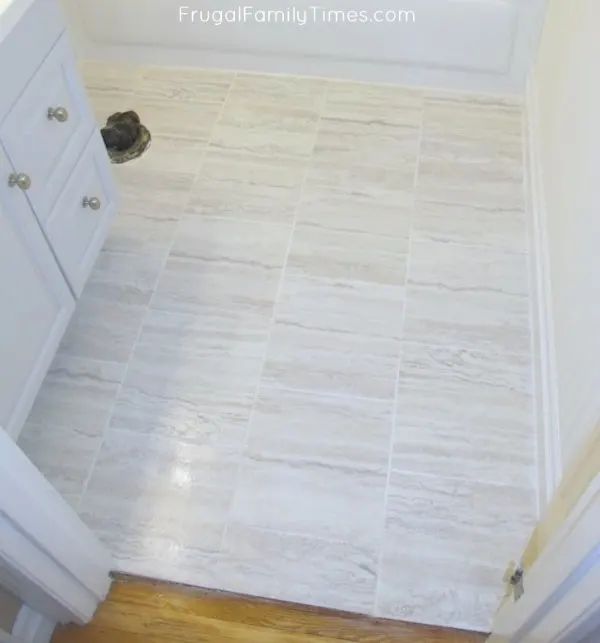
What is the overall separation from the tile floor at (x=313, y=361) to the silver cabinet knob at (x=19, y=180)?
0.50 meters

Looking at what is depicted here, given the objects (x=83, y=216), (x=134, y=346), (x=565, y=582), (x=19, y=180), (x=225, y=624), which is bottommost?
(x=225, y=624)

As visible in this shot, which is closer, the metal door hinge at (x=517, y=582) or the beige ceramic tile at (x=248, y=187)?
the metal door hinge at (x=517, y=582)

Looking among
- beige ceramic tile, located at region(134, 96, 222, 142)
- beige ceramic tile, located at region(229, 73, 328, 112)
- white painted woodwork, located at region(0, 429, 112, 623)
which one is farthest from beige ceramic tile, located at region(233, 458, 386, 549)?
beige ceramic tile, located at region(229, 73, 328, 112)

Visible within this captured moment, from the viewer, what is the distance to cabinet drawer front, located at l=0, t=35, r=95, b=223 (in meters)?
1.28

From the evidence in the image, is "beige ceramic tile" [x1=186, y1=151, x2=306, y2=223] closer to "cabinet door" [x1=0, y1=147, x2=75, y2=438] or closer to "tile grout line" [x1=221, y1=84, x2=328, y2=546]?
"tile grout line" [x1=221, y1=84, x2=328, y2=546]

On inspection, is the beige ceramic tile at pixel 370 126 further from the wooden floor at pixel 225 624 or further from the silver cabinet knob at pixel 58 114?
the wooden floor at pixel 225 624

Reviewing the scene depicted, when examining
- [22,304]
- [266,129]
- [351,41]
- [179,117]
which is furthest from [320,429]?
[351,41]

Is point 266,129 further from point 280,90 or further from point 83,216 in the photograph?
point 83,216

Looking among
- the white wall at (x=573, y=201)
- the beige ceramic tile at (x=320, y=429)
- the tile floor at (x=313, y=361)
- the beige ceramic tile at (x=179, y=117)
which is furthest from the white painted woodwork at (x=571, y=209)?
the beige ceramic tile at (x=179, y=117)

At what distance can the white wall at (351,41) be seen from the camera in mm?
2105

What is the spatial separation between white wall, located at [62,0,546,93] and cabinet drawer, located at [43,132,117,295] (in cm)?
85

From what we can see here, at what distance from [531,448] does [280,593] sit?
0.61m

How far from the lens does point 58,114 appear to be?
1.38 meters

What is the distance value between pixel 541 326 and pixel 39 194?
3.71 feet
